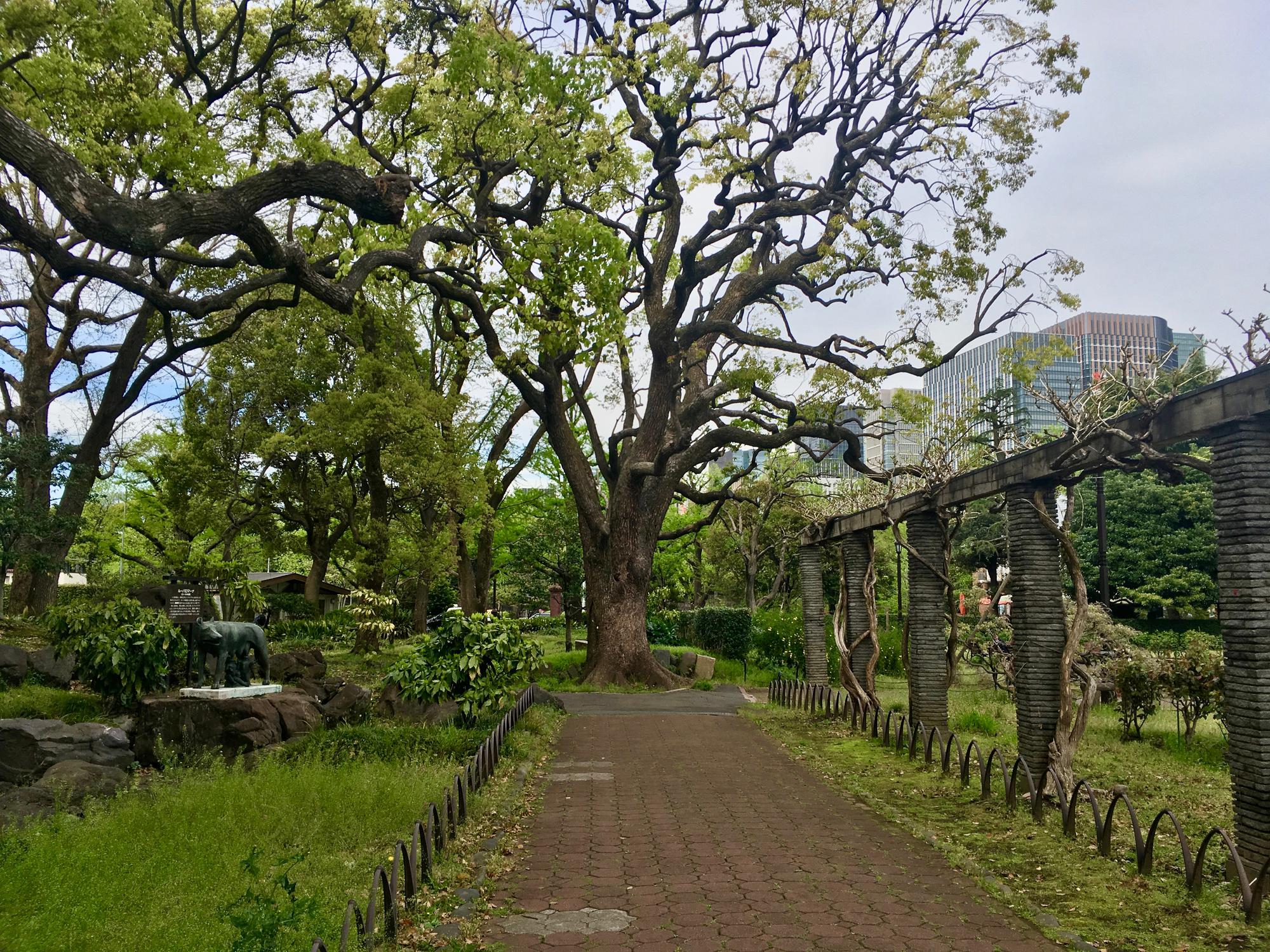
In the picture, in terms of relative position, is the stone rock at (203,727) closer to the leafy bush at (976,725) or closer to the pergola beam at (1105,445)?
the pergola beam at (1105,445)

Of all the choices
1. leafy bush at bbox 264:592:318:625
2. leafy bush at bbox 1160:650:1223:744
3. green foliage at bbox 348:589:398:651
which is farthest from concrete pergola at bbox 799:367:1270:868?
leafy bush at bbox 264:592:318:625

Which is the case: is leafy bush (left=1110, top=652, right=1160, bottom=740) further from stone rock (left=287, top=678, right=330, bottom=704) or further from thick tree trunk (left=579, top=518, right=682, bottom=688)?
stone rock (left=287, top=678, right=330, bottom=704)

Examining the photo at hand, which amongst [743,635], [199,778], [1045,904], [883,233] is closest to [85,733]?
[199,778]

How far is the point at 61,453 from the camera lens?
19328 mm

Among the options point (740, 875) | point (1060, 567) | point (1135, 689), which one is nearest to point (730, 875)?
point (740, 875)

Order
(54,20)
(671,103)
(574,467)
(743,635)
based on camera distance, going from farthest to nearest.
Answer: (743,635), (574,467), (671,103), (54,20)

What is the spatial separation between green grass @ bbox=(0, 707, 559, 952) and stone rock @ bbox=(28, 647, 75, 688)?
5.77 meters

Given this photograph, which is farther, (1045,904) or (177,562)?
(177,562)

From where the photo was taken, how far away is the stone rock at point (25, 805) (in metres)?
7.82

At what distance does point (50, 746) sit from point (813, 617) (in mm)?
14280

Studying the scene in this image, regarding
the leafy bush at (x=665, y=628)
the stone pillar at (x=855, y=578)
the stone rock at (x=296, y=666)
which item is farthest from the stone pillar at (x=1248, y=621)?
the leafy bush at (x=665, y=628)

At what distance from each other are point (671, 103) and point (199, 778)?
13878mm

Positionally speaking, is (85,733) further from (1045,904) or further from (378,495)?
(378,495)

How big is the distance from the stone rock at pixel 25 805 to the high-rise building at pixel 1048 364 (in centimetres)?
921
